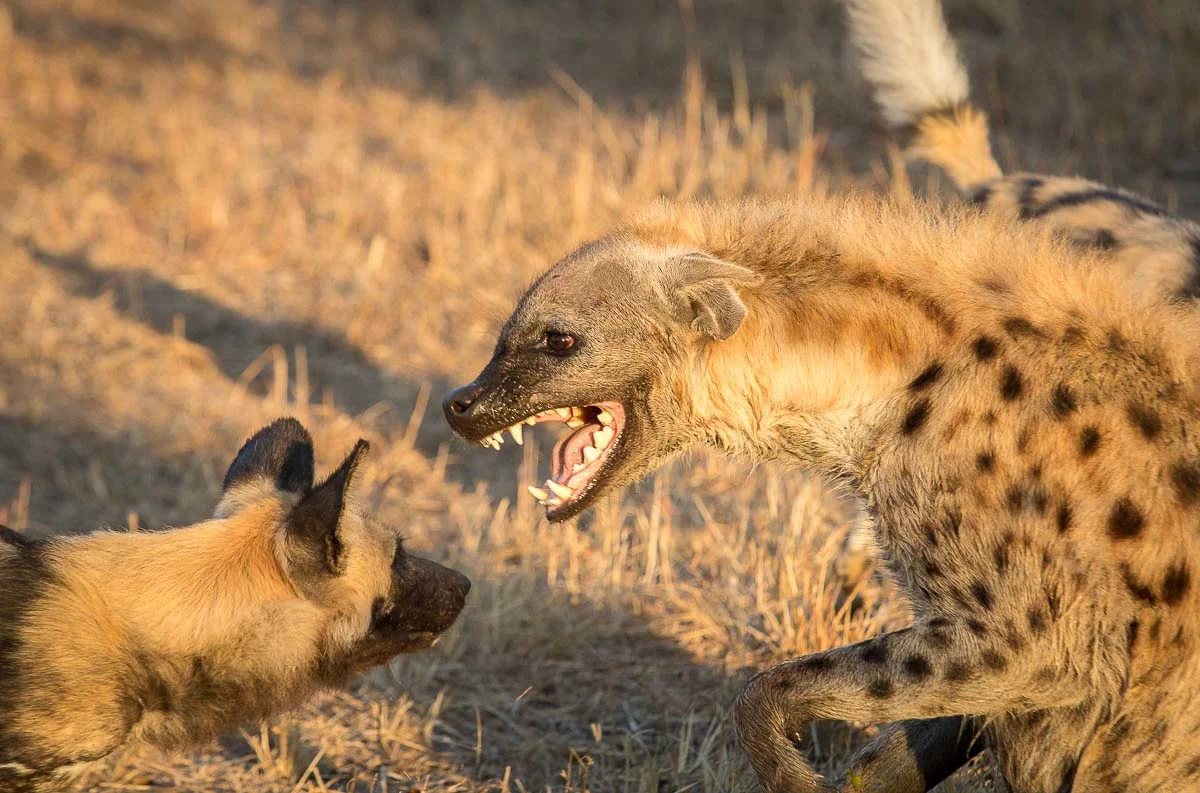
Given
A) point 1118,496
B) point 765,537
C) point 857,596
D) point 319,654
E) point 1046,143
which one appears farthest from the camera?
point 1046,143

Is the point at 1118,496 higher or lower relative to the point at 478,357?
higher

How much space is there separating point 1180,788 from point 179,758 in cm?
245

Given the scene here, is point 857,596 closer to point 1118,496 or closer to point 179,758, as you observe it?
point 1118,496

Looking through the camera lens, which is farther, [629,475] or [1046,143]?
[1046,143]

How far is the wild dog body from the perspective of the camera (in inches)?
151

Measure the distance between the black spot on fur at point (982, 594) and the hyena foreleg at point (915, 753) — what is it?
0.52m

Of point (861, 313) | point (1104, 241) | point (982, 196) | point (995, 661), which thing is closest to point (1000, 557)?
point (995, 661)

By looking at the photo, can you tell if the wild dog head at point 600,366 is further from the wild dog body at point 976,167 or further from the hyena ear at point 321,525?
the wild dog body at point 976,167

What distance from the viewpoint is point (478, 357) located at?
22.8 ft

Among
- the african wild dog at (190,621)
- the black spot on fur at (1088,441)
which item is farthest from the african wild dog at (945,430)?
the african wild dog at (190,621)

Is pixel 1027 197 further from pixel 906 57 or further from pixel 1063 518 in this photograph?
pixel 1063 518

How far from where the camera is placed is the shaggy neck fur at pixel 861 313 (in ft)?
10.6

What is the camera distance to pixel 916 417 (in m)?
3.23

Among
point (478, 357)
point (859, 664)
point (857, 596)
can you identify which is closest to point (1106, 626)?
point (859, 664)
